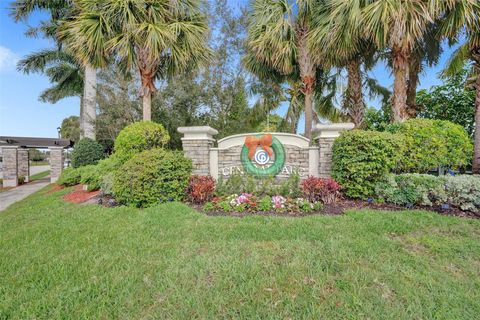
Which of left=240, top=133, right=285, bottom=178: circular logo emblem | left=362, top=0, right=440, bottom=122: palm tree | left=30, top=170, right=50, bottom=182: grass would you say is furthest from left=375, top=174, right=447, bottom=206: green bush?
left=30, top=170, right=50, bottom=182: grass

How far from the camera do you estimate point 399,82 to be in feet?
21.5

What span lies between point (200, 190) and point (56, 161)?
12511mm

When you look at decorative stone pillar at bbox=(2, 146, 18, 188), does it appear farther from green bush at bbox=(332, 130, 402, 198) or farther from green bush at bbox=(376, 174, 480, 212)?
green bush at bbox=(376, 174, 480, 212)

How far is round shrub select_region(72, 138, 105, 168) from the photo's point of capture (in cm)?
1109

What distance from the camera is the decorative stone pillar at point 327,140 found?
18.9ft

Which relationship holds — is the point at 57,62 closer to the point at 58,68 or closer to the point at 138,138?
the point at 58,68

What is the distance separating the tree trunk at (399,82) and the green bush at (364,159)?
195 cm

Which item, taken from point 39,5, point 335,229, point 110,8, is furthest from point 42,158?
point 335,229

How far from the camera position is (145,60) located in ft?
23.6

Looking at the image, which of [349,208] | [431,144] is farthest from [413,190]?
[431,144]

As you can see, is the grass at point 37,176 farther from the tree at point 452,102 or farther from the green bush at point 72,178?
the tree at point 452,102

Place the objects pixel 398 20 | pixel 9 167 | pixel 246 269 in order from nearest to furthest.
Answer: pixel 246 269, pixel 398 20, pixel 9 167

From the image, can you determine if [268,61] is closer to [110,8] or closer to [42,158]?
[110,8]

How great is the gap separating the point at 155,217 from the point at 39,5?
1500cm
